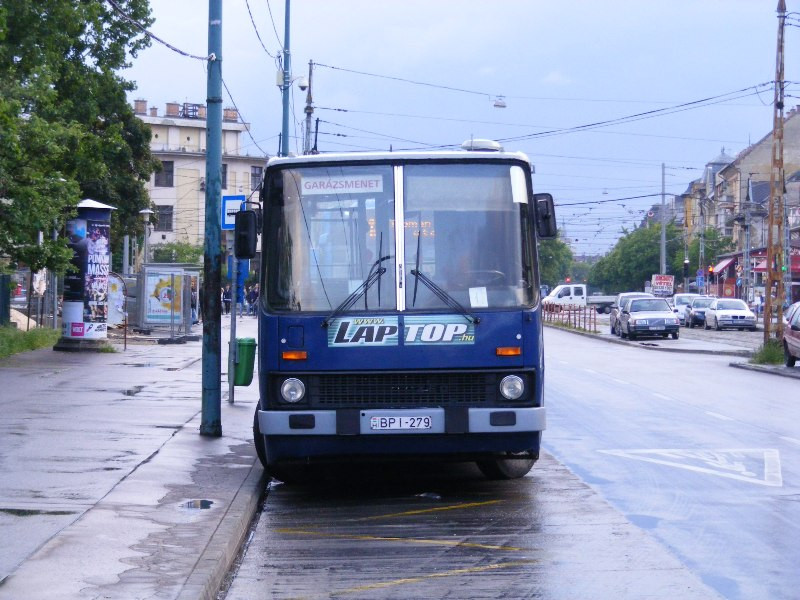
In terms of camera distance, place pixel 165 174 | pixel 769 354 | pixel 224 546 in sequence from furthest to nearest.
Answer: pixel 165 174 → pixel 769 354 → pixel 224 546

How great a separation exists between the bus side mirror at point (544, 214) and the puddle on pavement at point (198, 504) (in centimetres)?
334

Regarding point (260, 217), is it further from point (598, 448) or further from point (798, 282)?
point (798, 282)

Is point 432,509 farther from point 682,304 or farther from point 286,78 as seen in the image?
point 682,304

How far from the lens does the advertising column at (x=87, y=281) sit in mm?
28766

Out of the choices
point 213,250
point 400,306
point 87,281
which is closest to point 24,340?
point 87,281

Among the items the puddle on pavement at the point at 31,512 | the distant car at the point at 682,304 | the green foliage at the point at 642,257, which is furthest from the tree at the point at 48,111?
the green foliage at the point at 642,257

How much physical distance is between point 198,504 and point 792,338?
22.6 metres

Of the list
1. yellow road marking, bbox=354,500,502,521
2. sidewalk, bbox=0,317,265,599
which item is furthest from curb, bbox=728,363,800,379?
yellow road marking, bbox=354,500,502,521

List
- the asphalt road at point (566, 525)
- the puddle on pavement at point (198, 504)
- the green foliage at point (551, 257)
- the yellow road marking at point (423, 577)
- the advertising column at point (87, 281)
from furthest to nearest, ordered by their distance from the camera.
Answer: the green foliage at point (551, 257), the advertising column at point (87, 281), the puddle on pavement at point (198, 504), the asphalt road at point (566, 525), the yellow road marking at point (423, 577)

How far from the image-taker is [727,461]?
1202 cm

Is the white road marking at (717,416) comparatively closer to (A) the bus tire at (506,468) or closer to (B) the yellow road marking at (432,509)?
(A) the bus tire at (506,468)

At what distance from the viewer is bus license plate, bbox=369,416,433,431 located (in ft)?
30.3

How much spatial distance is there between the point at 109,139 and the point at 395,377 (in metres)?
20.0

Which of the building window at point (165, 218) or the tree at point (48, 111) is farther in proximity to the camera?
the building window at point (165, 218)
